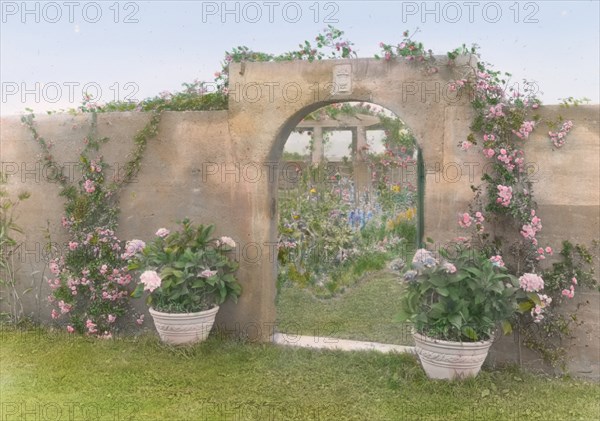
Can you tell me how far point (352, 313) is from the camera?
19.4 feet

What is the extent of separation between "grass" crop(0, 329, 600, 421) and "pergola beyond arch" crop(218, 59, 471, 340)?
616mm

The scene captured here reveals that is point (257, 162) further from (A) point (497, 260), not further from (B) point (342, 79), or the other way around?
(A) point (497, 260)

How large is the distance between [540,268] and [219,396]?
267 cm

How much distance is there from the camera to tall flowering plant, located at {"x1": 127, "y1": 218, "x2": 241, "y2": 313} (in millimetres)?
4402

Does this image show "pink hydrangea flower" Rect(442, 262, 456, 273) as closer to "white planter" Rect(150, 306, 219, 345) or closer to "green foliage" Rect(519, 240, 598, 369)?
"green foliage" Rect(519, 240, 598, 369)

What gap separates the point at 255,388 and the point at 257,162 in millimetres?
1978

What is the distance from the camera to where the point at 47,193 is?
214 inches

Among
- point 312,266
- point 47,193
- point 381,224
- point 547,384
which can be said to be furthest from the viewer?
point 381,224

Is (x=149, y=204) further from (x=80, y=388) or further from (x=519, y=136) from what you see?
(x=519, y=136)

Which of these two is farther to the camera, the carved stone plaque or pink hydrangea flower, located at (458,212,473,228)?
the carved stone plaque

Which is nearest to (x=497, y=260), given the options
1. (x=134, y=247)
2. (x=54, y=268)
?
(x=134, y=247)

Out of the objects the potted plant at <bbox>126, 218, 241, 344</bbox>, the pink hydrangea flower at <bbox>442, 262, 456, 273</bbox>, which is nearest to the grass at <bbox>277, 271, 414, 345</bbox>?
the potted plant at <bbox>126, 218, 241, 344</bbox>

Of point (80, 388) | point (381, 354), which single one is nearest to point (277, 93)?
point (381, 354)

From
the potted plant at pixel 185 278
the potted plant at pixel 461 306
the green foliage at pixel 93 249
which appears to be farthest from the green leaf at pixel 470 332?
the green foliage at pixel 93 249
